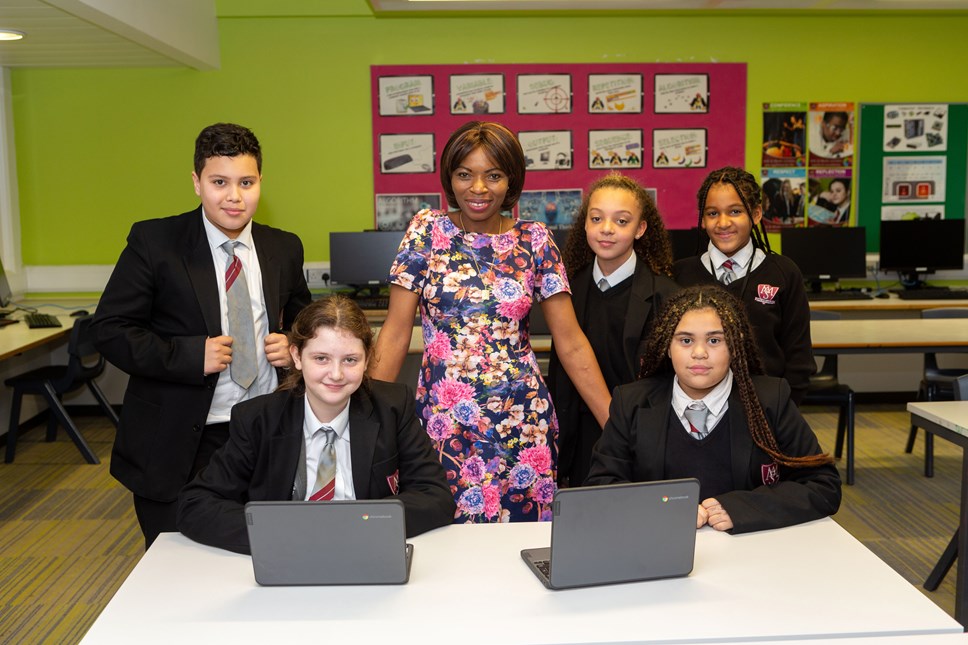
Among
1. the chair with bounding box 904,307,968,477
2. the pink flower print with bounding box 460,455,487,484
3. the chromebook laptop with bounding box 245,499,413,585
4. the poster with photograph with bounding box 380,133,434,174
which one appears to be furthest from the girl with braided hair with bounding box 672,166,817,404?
the poster with photograph with bounding box 380,133,434,174

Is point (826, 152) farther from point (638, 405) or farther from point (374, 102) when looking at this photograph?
point (638, 405)

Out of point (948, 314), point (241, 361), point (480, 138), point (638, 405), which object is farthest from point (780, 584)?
point (948, 314)

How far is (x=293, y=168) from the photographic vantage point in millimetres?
6055

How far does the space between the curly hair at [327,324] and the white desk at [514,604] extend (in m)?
0.44

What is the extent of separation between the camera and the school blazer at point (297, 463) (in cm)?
197

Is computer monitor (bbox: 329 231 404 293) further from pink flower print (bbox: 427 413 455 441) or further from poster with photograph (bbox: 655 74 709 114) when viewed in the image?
pink flower print (bbox: 427 413 455 441)

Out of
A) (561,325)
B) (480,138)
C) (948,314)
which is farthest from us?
(948,314)

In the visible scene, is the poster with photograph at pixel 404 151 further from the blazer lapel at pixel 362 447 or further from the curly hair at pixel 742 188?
the blazer lapel at pixel 362 447

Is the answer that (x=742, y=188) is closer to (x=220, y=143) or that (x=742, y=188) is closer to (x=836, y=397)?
(x=220, y=143)

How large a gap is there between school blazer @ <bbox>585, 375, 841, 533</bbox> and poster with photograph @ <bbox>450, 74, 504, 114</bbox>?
4.12m

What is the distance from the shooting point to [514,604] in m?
1.62

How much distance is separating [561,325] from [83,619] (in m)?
2.03

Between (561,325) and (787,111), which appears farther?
(787,111)

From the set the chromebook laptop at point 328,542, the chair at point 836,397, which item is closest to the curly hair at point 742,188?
the chromebook laptop at point 328,542
